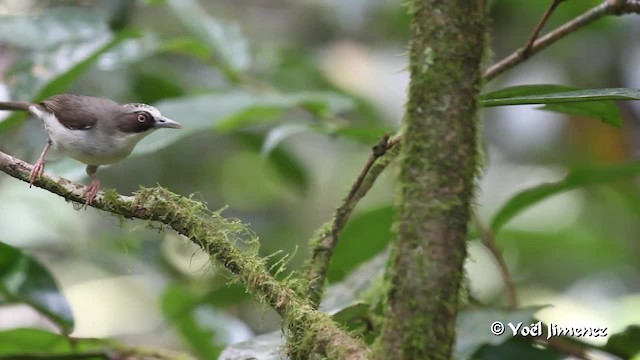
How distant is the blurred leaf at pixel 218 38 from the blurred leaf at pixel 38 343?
1.36 metres

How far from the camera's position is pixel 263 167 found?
5.97 metres

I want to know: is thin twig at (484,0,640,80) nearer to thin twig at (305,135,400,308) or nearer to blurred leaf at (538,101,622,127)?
blurred leaf at (538,101,622,127)

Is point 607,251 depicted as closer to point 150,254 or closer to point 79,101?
point 150,254

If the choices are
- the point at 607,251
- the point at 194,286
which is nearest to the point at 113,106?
the point at 194,286

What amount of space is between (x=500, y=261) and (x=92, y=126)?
1.29m

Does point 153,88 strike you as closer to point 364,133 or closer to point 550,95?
point 364,133

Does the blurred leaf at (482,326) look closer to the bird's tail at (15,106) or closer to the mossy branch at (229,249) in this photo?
the mossy branch at (229,249)

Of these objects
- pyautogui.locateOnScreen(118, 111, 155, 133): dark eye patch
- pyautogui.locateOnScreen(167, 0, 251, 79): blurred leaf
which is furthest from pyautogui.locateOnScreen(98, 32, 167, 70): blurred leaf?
pyautogui.locateOnScreen(118, 111, 155, 133): dark eye patch

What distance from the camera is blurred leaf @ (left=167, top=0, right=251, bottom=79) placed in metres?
3.28

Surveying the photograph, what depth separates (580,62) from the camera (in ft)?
17.0

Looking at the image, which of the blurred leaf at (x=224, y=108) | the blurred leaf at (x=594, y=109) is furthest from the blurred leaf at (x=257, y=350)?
the blurred leaf at (x=224, y=108)

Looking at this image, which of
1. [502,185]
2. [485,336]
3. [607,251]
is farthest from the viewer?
[502,185]

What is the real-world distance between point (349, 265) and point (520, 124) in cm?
269

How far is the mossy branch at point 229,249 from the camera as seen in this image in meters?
1.32
